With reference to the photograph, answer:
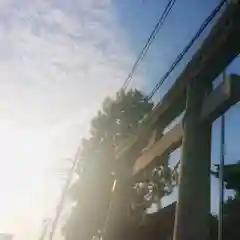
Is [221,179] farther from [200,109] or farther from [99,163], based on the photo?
[99,163]

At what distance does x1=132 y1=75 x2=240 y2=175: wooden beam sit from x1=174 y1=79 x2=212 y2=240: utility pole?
25 centimetres

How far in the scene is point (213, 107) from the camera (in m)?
6.98

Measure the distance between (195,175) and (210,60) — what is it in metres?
2.10

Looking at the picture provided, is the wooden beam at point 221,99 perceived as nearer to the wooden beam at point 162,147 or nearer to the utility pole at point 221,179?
the utility pole at point 221,179

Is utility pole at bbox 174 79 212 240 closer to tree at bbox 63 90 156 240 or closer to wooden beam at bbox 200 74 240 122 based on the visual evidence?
wooden beam at bbox 200 74 240 122

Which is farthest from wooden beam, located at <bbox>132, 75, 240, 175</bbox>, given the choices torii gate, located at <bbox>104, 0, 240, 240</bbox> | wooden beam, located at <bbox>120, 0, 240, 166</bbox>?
wooden beam, located at <bbox>120, 0, 240, 166</bbox>

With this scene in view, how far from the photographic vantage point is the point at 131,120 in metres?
23.3

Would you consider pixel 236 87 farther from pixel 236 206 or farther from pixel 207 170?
pixel 236 206

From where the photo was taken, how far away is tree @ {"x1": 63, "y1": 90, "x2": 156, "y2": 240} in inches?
758

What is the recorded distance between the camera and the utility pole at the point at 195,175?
671 cm

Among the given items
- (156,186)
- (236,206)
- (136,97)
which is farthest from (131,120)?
(236,206)

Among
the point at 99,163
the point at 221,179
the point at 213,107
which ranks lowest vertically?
the point at 221,179

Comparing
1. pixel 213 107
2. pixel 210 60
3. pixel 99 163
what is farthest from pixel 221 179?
pixel 99 163

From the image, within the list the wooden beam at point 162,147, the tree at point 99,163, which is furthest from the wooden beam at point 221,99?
the tree at point 99,163
